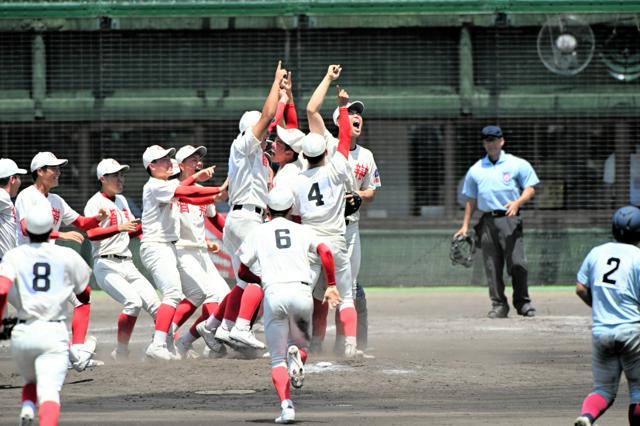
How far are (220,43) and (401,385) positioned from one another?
35.6ft

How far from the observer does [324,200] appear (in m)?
11.5

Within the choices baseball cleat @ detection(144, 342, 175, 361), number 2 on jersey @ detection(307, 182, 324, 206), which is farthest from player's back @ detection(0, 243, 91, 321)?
baseball cleat @ detection(144, 342, 175, 361)

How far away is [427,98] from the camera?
20688 millimetres

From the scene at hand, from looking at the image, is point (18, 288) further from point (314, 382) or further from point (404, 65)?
point (404, 65)

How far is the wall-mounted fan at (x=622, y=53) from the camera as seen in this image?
2064cm

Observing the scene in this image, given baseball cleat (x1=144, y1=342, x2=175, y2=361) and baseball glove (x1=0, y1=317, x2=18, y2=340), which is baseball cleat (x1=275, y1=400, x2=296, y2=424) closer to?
baseball glove (x1=0, y1=317, x2=18, y2=340)

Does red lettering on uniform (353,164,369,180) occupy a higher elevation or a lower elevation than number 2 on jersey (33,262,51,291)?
higher

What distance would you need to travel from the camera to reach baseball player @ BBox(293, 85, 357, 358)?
37.1 feet

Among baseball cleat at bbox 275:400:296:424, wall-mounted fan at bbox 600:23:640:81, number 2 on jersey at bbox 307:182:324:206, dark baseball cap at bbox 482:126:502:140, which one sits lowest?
baseball cleat at bbox 275:400:296:424

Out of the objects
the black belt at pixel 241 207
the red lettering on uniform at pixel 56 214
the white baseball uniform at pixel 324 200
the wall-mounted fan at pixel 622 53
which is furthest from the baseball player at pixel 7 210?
the wall-mounted fan at pixel 622 53

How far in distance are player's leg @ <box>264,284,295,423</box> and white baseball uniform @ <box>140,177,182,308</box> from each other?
3.44 meters

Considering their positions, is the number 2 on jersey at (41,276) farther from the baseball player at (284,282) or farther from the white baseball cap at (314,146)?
the white baseball cap at (314,146)

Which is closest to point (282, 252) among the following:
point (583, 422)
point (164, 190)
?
point (583, 422)

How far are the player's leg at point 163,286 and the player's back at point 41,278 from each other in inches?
173
